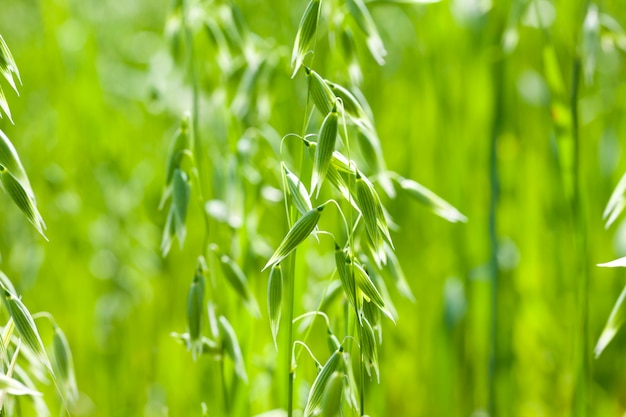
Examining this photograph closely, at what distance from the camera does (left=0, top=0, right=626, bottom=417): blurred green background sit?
143cm

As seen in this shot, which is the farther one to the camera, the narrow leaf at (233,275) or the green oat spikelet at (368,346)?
the narrow leaf at (233,275)

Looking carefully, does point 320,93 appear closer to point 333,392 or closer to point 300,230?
point 300,230

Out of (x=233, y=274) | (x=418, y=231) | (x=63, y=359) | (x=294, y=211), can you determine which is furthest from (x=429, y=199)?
(x=418, y=231)

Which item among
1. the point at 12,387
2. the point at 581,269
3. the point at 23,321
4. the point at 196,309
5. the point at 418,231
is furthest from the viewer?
the point at 418,231

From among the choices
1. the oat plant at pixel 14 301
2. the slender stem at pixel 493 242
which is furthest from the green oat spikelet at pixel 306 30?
the slender stem at pixel 493 242

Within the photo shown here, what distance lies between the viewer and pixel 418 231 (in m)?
1.72

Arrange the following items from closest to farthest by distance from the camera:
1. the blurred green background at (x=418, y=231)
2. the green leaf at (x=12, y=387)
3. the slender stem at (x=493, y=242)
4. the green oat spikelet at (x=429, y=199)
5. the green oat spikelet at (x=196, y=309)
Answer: the green leaf at (x=12, y=387) < the green oat spikelet at (x=196, y=309) < the green oat spikelet at (x=429, y=199) < the slender stem at (x=493, y=242) < the blurred green background at (x=418, y=231)

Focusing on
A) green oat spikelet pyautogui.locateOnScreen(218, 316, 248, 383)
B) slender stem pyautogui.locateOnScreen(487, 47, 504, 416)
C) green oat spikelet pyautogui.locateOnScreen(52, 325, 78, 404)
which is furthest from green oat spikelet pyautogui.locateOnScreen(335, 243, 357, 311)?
slender stem pyautogui.locateOnScreen(487, 47, 504, 416)

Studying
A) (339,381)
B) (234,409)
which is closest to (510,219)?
(234,409)

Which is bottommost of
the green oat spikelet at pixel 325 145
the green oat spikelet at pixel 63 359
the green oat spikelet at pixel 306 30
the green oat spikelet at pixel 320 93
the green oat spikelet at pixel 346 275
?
the green oat spikelet at pixel 63 359

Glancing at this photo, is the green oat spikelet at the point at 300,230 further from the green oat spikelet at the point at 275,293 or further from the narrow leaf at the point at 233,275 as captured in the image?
the narrow leaf at the point at 233,275

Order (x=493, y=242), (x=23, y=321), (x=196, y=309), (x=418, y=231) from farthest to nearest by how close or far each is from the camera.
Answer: (x=418, y=231), (x=493, y=242), (x=196, y=309), (x=23, y=321)

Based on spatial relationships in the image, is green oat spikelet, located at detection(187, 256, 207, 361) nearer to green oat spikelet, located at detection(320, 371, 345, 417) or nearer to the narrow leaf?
the narrow leaf

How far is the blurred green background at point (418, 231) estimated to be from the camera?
1.43 m
